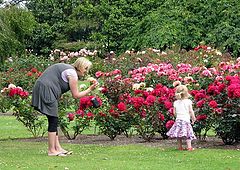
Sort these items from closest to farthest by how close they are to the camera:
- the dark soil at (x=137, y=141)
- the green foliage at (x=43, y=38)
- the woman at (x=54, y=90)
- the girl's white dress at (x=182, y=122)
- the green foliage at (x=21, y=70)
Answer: the woman at (x=54, y=90) → the girl's white dress at (x=182, y=122) → the dark soil at (x=137, y=141) → the green foliage at (x=21, y=70) → the green foliage at (x=43, y=38)

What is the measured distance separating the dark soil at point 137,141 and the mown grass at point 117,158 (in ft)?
1.88

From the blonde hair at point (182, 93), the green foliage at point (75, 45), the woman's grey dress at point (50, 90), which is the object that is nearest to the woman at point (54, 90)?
the woman's grey dress at point (50, 90)

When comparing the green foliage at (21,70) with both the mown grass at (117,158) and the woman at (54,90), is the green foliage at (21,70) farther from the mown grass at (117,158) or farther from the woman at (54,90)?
the woman at (54,90)

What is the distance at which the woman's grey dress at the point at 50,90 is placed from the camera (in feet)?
31.5

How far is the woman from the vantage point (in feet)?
31.4

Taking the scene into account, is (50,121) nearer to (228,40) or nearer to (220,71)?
(220,71)

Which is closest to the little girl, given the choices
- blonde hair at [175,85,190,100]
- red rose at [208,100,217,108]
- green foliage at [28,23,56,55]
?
blonde hair at [175,85,190,100]

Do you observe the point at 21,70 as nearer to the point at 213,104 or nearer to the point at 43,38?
the point at 213,104

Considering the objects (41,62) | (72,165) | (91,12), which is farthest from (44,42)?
(72,165)

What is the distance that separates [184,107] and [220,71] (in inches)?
91.0

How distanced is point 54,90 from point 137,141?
2.62 m

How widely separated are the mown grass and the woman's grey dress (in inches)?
28.9

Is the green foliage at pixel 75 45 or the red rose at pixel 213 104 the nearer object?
the red rose at pixel 213 104

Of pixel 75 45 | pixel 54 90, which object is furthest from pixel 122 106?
pixel 75 45
